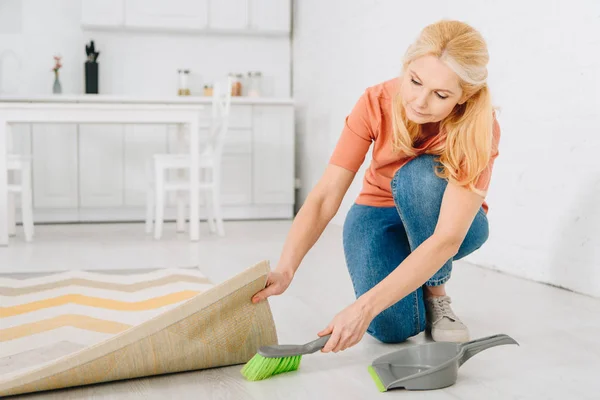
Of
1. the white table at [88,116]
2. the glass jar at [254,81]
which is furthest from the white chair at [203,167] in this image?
the glass jar at [254,81]

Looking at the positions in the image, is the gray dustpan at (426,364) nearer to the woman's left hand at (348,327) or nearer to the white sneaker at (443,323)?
the woman's left hand at (348,327)

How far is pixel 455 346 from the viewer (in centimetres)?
142

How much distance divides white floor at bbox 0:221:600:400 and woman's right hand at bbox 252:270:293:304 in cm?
16

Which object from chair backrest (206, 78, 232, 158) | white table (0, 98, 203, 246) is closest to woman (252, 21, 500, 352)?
white table (0, 98, 203, 246)

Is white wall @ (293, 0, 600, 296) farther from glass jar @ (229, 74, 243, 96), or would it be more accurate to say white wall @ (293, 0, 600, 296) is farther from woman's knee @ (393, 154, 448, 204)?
glass jar @ (229, 74, 243, 96)

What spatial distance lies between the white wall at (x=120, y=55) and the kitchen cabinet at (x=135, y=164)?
63 cm

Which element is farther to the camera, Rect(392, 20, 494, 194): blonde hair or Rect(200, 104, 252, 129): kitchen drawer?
Rect(200, 104, 252, 129): kitchen drawer

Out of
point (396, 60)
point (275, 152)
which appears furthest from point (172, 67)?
point (396, 60)

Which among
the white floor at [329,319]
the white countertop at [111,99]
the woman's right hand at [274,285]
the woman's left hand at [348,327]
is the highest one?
the white countertop at [111,99]

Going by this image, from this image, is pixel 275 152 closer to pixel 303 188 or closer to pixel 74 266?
pixel 303 188

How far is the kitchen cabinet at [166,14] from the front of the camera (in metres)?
5.13

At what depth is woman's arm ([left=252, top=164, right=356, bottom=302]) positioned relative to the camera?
4.78ft

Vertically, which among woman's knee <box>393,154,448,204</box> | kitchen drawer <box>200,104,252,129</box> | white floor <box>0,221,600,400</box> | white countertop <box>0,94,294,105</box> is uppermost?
white countertop <box>0,94,294,105</box>

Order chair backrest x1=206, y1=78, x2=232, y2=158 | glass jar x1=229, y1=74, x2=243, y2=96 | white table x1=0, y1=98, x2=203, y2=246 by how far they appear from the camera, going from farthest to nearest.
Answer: glass jar x1=229, y1=74, x2=243, y2=96
chair backrest x1=206, y1=78, x2=232, y2=158
white table x1=0, y1=98, x2=203, y2=246
